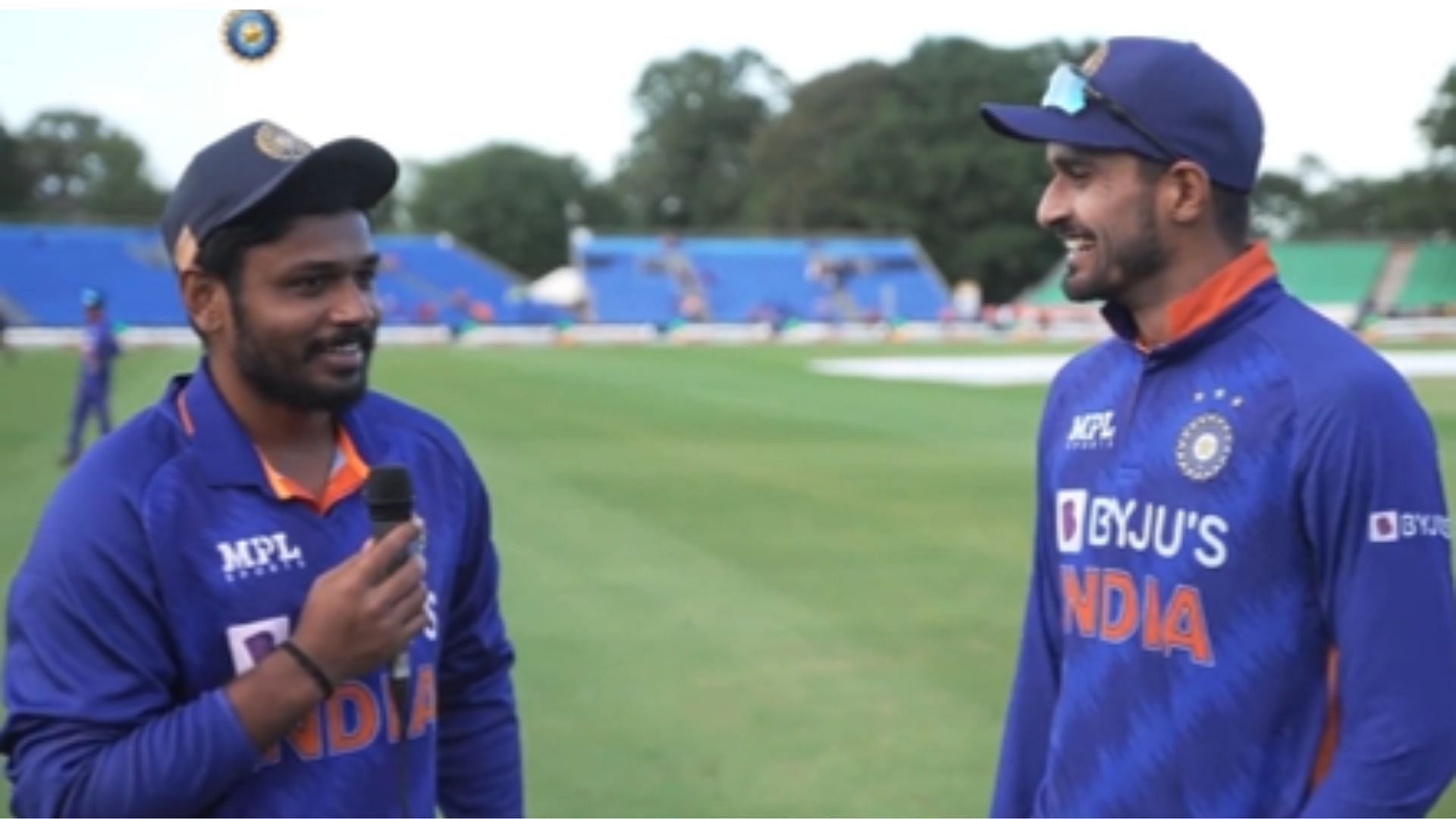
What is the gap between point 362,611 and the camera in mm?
2242

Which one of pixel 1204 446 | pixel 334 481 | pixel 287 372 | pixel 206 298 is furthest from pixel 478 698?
pixel 1204 446

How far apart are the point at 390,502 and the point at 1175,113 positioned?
137cm

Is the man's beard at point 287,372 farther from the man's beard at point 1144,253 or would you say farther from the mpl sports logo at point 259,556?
the man's beard at point 1144,253

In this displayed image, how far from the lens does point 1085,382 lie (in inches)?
118

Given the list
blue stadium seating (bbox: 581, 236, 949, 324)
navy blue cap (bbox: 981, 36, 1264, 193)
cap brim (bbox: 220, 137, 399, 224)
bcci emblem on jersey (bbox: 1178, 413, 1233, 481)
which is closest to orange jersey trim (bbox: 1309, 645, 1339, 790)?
bcci emblem on jersey (bbox: 1178, 413, 1233, 481)

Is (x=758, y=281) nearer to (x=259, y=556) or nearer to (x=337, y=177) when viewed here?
(x=337, y=177)

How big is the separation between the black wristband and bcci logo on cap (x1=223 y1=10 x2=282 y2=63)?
158 cm

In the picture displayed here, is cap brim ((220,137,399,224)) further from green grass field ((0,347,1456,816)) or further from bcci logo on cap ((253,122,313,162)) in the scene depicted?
green grass field ((0,347,1456,816))

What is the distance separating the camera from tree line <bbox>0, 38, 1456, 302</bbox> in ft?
218

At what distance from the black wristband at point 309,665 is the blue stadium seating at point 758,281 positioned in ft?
204

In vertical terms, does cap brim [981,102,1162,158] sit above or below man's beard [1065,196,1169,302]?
above

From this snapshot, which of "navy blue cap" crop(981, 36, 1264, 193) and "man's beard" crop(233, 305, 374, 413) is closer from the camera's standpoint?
"man's beard" crop(233, 305, 374, 413)

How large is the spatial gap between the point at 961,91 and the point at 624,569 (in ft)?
219

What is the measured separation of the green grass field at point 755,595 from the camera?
22.1ft
